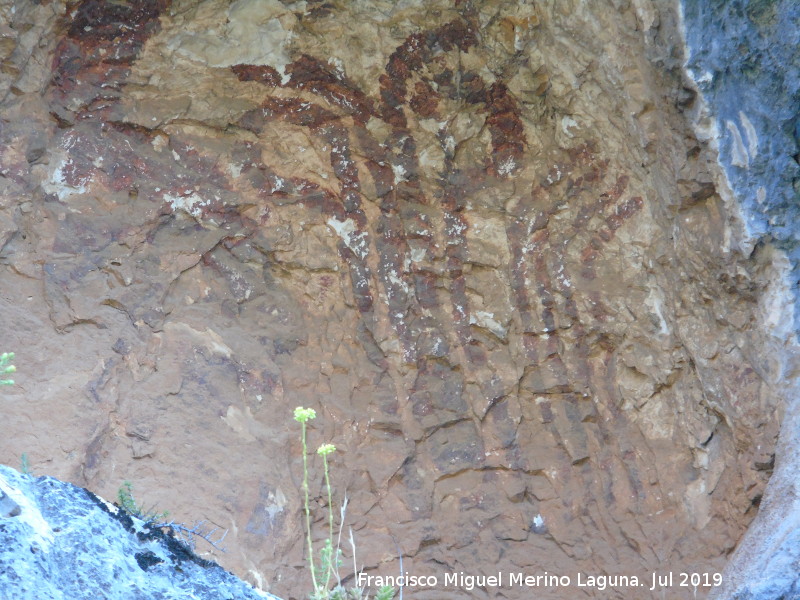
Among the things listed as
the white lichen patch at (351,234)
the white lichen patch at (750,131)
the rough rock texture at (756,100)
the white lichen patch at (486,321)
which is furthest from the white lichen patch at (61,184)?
the white lichen patch at (750,131)

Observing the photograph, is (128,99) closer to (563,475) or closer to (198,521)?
(198,521)

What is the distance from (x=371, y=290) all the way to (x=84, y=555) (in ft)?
7.06

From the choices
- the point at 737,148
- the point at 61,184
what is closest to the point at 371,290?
the point at 61,184

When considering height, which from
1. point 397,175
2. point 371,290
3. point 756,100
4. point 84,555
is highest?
point 397,175

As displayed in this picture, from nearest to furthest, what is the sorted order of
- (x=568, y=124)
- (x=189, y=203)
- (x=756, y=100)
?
(x=756, y=100)
(x=568, y=124)
(x=189, y=203)

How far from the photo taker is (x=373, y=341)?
3.47 meters

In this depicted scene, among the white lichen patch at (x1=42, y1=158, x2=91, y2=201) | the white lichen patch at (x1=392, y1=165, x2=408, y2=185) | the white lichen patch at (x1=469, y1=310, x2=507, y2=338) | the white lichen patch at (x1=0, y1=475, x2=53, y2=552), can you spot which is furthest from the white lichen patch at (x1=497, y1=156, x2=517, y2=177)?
the white lichen patch at (x1=0, y1=475, x2=53, y2=552)

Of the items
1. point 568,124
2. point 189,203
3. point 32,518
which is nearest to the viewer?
point 32,518

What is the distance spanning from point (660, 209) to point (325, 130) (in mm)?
1352

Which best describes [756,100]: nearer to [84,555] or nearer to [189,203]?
[189,203]

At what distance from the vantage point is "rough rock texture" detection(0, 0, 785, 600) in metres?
3.13

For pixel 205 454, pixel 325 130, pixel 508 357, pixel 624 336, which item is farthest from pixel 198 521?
pixel 624 336

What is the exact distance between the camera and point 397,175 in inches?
133

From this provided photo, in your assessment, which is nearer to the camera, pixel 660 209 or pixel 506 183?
pixel 660 209
